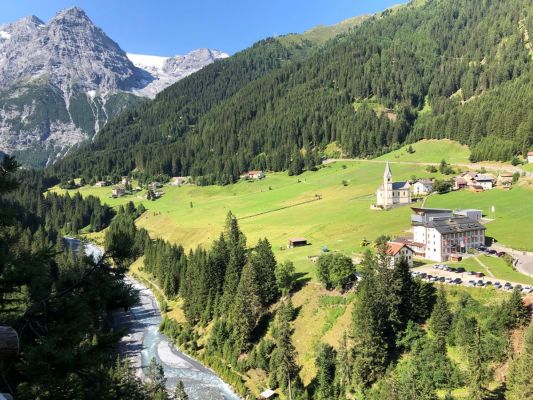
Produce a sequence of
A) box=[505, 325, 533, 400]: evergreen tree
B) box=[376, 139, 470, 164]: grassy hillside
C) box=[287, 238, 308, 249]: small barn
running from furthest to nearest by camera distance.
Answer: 1. box=[376, 139, 470, 164]: grassy hillside
2. box=[287, 238, 308, 249]: small barn
3. box=[505, 325, 533, 400]: evergreen tree

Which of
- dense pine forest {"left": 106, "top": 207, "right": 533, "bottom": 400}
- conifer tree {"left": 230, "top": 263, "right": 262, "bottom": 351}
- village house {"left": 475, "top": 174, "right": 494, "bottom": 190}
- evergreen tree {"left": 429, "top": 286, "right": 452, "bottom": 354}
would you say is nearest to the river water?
dense pine forest {"left": 106, "top": 207, "right": 533, "bottom": 400}

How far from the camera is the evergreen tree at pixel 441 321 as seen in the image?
2083 inches

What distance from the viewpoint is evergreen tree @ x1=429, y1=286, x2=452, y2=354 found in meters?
52.9

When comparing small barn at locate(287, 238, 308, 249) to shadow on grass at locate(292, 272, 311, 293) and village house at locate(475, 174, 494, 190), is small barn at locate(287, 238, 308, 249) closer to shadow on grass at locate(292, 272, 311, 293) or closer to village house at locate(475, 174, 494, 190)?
shadow on grass at locate(292, 272, 311, 293)

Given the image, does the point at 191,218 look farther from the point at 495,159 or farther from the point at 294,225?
the point at 495,159

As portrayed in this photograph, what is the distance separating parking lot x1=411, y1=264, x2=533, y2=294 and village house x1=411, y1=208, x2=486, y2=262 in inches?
214

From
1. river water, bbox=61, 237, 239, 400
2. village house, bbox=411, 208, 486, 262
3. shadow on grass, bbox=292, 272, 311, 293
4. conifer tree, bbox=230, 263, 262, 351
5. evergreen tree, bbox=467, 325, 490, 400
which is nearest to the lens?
evergreen tree, bbox=467, 325, 490, 400

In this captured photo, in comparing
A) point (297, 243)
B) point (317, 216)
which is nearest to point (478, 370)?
point (297, 243)

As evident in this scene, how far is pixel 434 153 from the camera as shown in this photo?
Answer: 6718 inches

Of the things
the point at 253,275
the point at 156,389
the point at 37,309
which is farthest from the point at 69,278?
the point at 253,275

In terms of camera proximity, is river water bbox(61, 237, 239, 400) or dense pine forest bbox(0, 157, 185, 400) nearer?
dense pine forest bbox(0, 157, 185, 400)

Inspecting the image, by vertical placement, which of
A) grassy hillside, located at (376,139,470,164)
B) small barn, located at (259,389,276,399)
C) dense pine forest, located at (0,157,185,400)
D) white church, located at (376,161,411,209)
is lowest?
small barn, located at (259,389,276,399)

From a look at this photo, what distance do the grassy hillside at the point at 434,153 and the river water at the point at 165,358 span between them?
117 meters

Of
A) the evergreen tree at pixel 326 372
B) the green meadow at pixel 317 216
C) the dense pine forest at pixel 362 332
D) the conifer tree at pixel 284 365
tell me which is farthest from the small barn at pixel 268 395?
the evergreen tree at pixel 326 372
